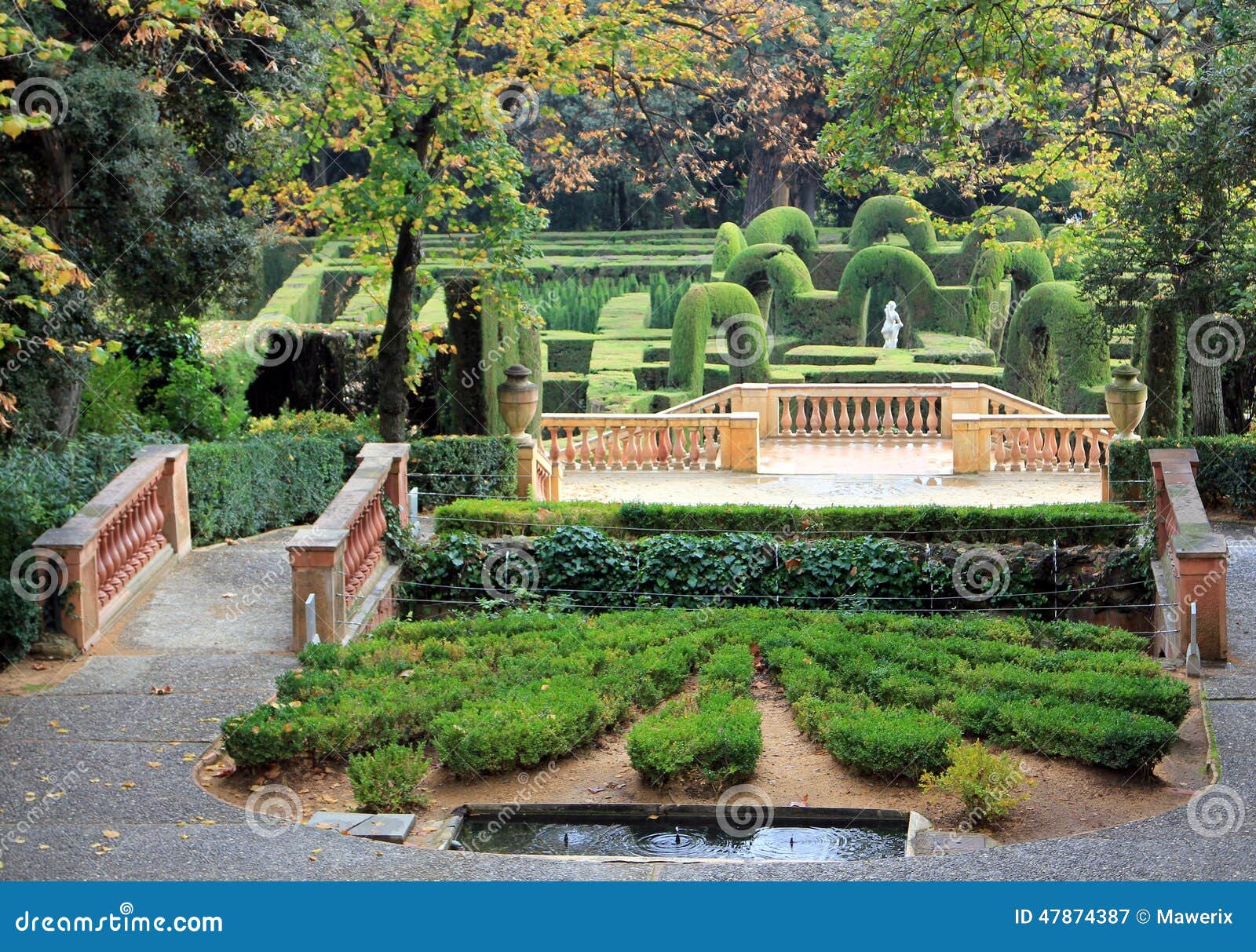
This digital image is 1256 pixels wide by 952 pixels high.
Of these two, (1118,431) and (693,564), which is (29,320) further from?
(1118,431)

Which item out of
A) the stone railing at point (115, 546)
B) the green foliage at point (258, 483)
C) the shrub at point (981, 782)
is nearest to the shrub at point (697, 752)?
the shrub at point (981, 782)

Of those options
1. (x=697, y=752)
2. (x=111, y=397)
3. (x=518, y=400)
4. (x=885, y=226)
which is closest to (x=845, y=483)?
(x=518, y=400)

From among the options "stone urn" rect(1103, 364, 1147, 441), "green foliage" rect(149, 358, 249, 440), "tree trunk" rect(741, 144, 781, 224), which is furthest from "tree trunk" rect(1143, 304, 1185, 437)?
"tree trunk" rect(741, 144, 781, 224)

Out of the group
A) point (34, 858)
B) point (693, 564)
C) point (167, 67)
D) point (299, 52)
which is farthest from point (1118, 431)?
point (34, 858)

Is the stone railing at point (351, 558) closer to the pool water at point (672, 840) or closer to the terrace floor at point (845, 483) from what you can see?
the pool water at point (672, 840)

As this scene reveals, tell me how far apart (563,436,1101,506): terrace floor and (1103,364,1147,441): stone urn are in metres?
1.18

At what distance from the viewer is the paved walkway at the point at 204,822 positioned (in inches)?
274

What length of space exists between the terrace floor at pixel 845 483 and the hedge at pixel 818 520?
283 cm

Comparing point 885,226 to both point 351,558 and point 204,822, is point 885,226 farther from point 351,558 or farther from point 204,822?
point 204,822

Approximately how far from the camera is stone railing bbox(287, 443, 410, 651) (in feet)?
36.0

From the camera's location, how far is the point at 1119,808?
8.12m

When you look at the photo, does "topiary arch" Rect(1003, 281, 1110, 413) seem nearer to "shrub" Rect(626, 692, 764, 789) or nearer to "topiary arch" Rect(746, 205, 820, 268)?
"topiary arch" Rect(746, 205, 820, 268)

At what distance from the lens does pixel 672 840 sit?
7934 millimetres

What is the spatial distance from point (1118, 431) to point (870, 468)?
14.2ft
